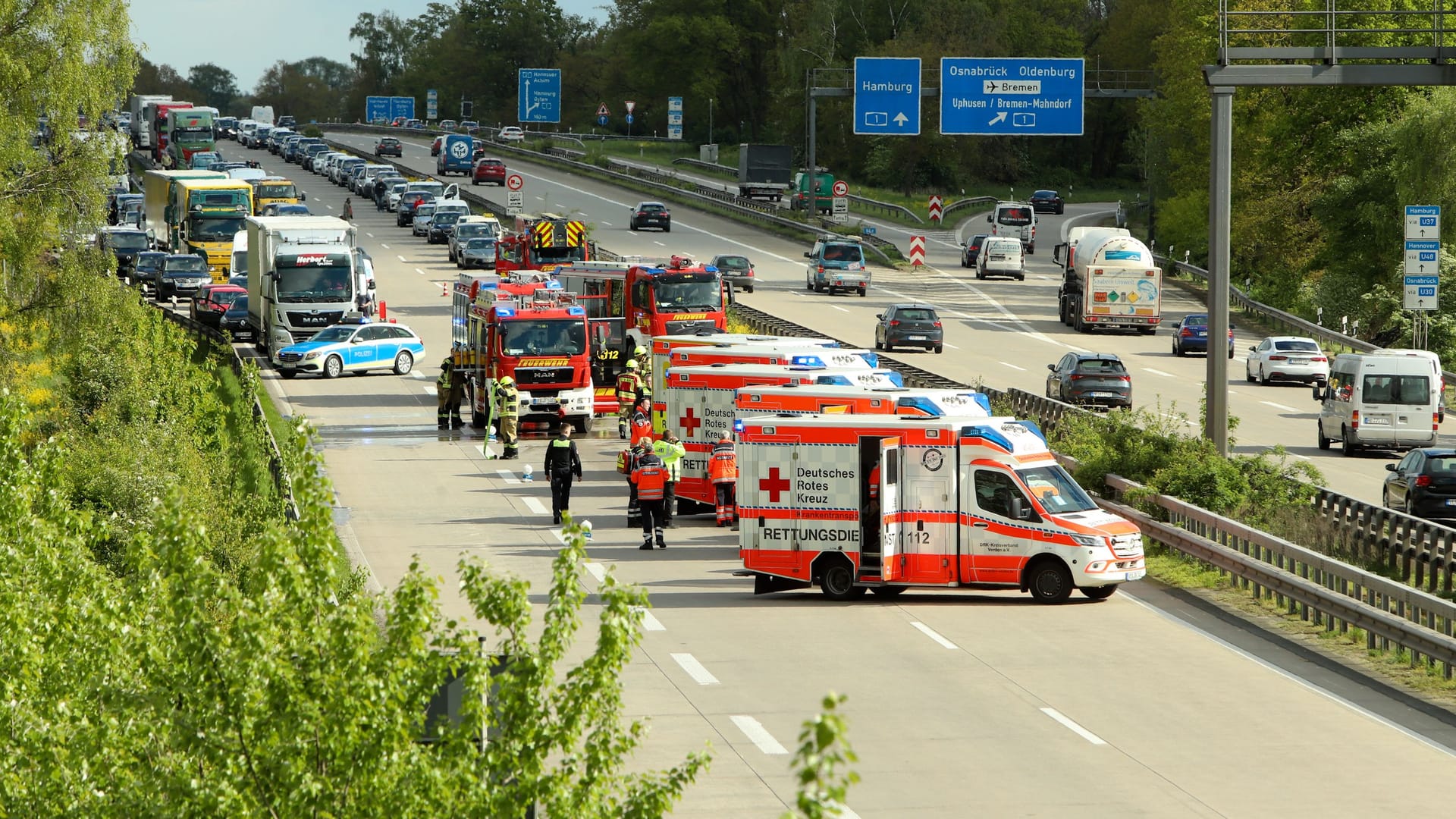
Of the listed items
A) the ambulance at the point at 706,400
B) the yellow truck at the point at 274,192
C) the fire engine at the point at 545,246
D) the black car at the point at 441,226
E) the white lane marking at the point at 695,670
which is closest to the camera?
the white lane marking at the point at 695,670

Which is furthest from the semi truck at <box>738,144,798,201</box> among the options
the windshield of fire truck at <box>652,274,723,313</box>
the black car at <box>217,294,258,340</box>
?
the windshield of fire truck at <box>652,274,723,313</box>

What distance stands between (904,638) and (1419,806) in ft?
22.8

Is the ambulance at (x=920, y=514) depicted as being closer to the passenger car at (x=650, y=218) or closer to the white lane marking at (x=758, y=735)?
the white lane marking at (x=758, y=735)

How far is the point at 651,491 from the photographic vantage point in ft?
83.4

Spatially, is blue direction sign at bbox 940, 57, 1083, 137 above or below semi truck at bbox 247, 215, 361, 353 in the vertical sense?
above

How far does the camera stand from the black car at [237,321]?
52.0m

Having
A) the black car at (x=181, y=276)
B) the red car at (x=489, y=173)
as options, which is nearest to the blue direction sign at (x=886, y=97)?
the black car at (x=181, y=276)

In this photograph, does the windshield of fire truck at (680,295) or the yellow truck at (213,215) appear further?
the yellow truck at (213,215)

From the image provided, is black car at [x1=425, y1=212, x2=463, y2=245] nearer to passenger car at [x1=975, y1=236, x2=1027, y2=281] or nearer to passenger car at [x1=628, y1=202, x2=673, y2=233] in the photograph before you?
passenger car at [x1=628, y1=202, x2=673, y2=233]

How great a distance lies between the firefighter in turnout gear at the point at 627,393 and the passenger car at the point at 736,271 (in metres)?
28.4

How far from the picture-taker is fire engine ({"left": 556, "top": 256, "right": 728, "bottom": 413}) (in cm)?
4225

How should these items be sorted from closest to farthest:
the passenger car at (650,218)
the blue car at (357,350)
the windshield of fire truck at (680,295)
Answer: the windshield of fire truck at (680,295)
the blue car at (357,350)
the passenger car at (650,218)

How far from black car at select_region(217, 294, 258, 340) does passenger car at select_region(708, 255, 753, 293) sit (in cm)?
1874

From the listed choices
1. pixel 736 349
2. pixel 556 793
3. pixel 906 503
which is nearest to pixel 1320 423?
pixel 736 349
